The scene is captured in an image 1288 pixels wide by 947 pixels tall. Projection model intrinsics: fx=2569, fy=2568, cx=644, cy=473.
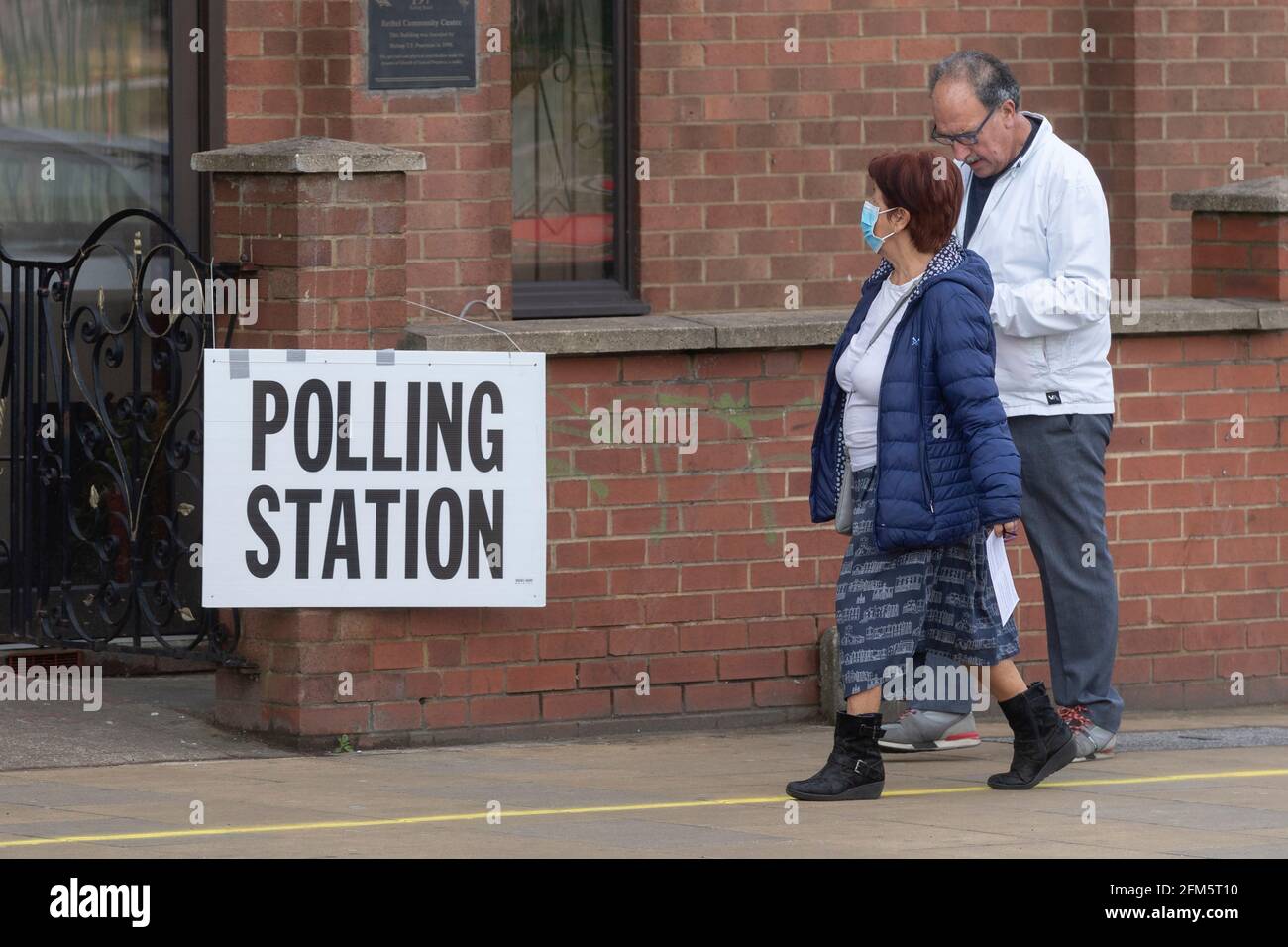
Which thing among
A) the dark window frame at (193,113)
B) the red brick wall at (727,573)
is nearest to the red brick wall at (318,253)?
the red brick wall at (727,573)

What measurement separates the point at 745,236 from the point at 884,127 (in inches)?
31.0

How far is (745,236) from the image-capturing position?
1078cm

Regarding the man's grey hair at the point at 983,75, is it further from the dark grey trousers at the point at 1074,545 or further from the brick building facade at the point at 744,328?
the brick building facade at the point at 744,328

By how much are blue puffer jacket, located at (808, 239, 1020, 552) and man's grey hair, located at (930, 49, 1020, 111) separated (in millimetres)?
956

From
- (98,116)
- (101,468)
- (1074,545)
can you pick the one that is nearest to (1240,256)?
(1074,545)

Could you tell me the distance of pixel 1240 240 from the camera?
9.91 meters

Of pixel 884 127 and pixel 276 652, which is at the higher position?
pixel 884 127

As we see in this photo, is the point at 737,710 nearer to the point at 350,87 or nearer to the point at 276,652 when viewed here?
the point at 276,652

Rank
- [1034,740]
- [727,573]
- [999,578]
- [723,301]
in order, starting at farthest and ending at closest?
[723,301]
[727,573]
[1034,740]
[999,578]

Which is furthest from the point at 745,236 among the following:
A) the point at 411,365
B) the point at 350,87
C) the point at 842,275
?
the point at 411,365

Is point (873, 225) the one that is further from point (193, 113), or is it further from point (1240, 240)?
point (193, 113)

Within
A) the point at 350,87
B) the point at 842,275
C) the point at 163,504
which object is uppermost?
the point at 350,87

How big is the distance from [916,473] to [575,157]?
3.79 m
